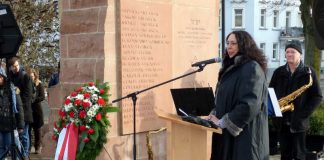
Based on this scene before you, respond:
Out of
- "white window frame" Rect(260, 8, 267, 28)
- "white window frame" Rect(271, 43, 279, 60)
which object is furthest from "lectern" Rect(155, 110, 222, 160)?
"white window frame" Rect(271, 43, 279, 60)

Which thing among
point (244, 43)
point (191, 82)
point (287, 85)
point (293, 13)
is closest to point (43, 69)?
point (191, 82)

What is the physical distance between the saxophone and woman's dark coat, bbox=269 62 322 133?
4cm

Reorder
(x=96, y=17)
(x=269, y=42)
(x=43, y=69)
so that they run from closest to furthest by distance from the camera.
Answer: (x=96, y=17) < (x=43, y=69) < (x=269, y=42)

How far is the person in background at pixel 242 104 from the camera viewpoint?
4.31 m

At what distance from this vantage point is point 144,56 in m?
6.24

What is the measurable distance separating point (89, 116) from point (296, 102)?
9.39ft

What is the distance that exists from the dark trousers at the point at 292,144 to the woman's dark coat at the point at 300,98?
4.6 inches

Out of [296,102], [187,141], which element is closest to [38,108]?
[296,102]

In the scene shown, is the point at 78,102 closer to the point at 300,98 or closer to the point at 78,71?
the point at 78,71

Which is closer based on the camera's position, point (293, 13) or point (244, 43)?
point (244, 43)

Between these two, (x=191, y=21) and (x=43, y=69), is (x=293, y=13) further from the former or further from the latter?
(x=191, y=21)

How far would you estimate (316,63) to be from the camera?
46.1 feet

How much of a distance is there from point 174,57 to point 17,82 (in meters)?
3.36

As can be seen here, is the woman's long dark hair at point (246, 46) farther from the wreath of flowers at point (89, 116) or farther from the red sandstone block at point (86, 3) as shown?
the red sandstone block at point (86, 3)
